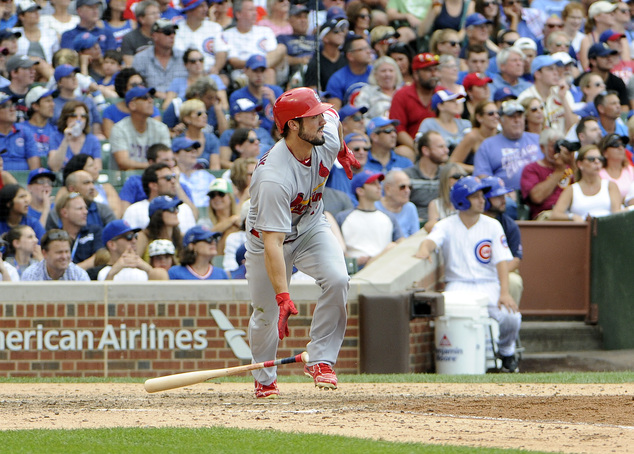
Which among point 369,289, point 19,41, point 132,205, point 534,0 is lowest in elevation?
point 369,289

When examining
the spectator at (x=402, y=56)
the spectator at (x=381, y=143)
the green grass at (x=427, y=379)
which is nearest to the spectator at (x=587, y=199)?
the spectator at (x=381, y=143)

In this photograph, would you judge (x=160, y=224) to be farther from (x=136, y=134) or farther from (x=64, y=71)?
(x=64, y=71)

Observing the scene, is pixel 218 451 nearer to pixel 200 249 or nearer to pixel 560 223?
pixel 200 249

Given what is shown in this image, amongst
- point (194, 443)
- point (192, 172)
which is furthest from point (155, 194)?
point (194, 443)

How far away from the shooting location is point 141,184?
1154cm

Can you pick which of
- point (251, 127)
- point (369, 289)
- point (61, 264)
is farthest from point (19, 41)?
point (369, 289)

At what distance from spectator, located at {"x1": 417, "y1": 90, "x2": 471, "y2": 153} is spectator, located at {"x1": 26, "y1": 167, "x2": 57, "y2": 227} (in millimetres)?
4185

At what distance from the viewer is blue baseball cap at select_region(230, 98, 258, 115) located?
1274cm

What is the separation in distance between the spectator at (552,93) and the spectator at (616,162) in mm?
1629

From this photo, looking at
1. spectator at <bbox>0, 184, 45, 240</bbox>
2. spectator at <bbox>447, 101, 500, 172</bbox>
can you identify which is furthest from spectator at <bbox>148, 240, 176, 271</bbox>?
spectator at <bbox>447, 101, 500, 172</bbox>

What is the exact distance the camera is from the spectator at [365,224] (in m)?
11.0

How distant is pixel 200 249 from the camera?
10.3 meters

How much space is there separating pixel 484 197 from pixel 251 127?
130 inches

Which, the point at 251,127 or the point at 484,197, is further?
the point at 251,127
